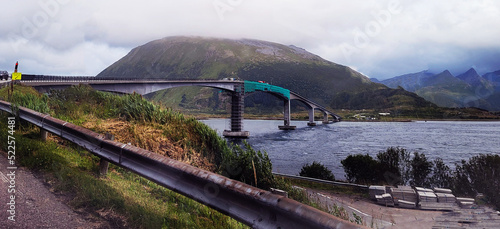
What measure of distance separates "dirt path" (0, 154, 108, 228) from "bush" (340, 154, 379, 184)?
125 ft

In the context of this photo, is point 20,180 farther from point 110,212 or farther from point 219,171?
point 219,171

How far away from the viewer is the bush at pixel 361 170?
3947 centimetres

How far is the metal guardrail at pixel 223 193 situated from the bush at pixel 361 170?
37.6 metres

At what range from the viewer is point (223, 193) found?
3699mm

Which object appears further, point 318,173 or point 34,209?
point 318,173

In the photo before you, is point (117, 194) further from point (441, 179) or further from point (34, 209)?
point (441, 179)

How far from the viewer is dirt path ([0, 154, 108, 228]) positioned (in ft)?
13.7

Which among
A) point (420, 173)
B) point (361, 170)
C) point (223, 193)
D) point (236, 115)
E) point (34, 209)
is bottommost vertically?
point (420, 173)

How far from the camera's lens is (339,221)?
2627 mm

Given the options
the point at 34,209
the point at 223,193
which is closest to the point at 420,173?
the point at 223,193

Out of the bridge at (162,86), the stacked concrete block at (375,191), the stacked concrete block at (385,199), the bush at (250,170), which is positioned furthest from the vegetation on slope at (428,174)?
the bridge at (162,86)

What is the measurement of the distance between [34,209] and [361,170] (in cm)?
3953

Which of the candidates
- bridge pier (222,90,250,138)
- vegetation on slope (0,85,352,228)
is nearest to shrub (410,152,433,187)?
vegetation on slope (0,85,352,228)

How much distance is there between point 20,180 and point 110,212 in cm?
261
